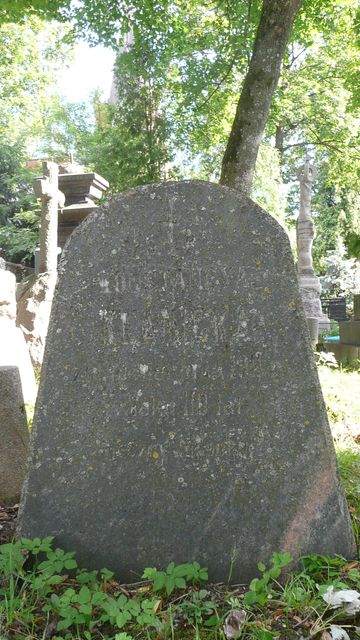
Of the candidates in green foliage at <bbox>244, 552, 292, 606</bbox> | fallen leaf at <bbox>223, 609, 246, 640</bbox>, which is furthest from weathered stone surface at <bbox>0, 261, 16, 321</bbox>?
fallen leaf at <bbox>223, 609, 246, 640</bbox>

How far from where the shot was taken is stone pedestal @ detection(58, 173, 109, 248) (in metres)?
10.4

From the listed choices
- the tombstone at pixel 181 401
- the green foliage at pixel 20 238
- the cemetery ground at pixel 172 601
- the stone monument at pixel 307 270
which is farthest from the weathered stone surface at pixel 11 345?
the green foliage at pixel 20 238

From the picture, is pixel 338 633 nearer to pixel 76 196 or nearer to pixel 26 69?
pixel 76 196

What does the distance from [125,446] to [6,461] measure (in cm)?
108

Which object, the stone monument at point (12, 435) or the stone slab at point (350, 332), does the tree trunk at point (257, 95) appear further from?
the stone slab at point (350, 332)

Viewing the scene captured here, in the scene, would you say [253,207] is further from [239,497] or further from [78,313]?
[239,497]

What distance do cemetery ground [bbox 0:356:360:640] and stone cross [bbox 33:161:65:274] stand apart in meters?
6.57

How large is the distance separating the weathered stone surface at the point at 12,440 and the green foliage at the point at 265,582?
4.92 ft

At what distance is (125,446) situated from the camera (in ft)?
7.83

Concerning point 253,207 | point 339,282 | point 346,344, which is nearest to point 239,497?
point 253,207

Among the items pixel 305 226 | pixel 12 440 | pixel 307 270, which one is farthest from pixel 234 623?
pixel 305 226

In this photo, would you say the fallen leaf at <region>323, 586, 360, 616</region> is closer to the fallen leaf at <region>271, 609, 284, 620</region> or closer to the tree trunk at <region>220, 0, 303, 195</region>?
the fallen leaf at <region>271, 609, 284, 620</region>

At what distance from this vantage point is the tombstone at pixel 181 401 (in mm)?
2359

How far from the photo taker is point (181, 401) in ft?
7.94
